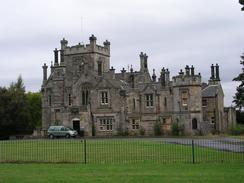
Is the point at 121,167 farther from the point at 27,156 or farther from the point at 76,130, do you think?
the point at 76,130

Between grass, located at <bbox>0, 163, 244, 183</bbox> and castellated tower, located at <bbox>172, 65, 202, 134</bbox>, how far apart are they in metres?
40.9

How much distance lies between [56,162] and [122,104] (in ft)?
142

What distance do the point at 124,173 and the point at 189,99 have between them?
148 ft

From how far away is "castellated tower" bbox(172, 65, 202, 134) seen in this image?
6344 centimetres

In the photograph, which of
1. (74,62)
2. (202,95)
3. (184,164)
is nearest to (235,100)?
(184,164)

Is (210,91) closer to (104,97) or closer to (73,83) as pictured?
(104,97)

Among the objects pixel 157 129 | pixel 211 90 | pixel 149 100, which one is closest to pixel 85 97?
pixel 149 100

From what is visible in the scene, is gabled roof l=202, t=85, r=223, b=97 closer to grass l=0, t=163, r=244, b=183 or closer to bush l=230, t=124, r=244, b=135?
bush l=230, t=124, r=244, b=135

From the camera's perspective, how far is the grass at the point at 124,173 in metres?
17.5

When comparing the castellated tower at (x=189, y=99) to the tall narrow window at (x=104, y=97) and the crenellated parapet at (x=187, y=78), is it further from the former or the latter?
the tall narrow window at (x=104, y=97)

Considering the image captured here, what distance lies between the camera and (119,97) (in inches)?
2692

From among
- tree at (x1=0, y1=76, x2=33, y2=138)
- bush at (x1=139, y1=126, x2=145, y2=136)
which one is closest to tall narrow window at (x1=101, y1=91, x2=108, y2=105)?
bush at (x1=139, y1=126, x2=145, y2=136)

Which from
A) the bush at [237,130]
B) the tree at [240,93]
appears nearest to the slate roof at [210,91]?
the bush at [237,130]

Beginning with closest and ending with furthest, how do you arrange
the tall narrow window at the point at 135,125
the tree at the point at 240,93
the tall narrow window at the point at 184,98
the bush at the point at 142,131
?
the tree at the point at 240,93 < the tall narrow window at the point at 184,98 < the bush at the point at 142,131 < the tall narrow window at the point at 135,125
